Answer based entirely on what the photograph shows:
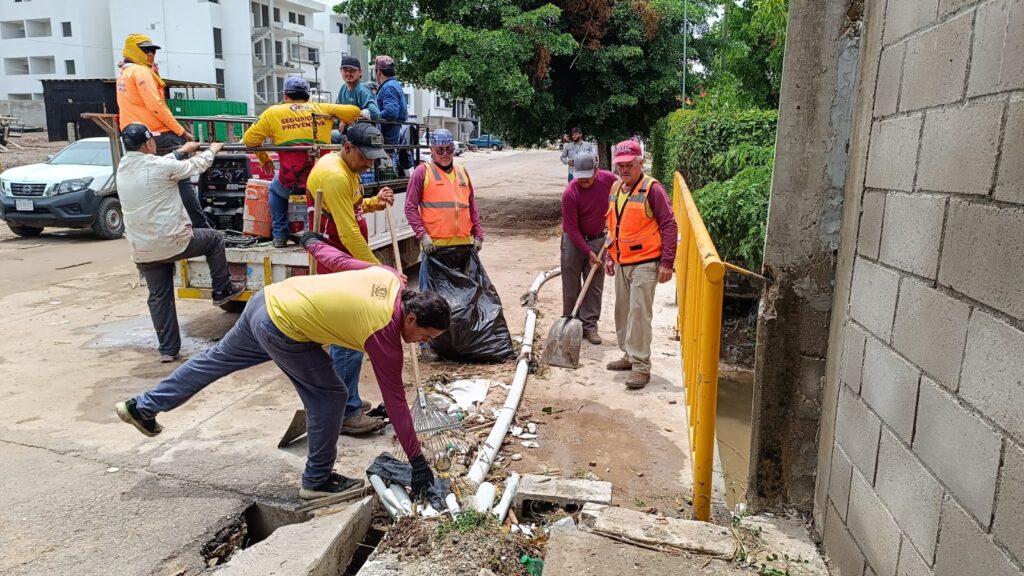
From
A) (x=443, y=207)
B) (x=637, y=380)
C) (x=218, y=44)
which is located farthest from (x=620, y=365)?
(x=218, y=44)

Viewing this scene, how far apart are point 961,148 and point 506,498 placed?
2516mm

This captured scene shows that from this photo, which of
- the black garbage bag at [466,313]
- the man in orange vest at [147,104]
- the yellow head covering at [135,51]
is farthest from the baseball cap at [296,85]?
the black garbage bag at [466,313]

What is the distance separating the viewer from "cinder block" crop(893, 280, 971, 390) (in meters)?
1.84

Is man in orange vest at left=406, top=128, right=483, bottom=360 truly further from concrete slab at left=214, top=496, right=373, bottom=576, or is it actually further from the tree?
the tree

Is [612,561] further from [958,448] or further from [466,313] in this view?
[466,313]

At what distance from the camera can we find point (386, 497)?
3.40m

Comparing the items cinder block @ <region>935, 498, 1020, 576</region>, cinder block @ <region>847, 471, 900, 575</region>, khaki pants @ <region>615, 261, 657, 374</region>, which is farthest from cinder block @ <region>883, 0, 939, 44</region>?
khaki pants @ <region>615, 261, 657, 374</region>

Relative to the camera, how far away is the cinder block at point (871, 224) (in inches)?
95.2

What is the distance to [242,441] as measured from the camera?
14.3ft

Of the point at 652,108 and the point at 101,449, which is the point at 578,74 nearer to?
the point at 652,108

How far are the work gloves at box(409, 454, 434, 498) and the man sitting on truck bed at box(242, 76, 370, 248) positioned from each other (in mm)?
3419

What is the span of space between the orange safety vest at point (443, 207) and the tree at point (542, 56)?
5604 mm

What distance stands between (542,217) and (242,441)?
11448 mm

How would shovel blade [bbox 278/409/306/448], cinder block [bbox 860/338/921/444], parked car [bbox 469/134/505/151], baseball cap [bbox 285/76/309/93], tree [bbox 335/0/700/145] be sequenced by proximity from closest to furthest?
1. cinder block [bbox 860/338/921/444]
2. shovel blade [bbox 278/409/306/448]
3. baseball cap [bbox 285/76/309/93]
4. tree [bbox 335/0/700/145]
5. parked car [bbox 469/134/505/151]
